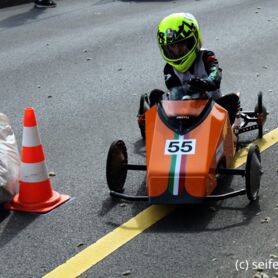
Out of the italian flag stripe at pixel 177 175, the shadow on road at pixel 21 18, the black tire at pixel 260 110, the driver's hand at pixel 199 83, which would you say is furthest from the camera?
the shadow on road at pixel 21 18

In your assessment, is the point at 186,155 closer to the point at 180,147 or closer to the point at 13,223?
the point at 180,147

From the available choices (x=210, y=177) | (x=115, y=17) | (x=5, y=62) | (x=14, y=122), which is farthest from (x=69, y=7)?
(x=210, y=177)

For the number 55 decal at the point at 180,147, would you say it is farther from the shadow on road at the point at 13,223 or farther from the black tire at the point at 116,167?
the shadow on road at the point at 13,223

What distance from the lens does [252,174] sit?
536 centimetres

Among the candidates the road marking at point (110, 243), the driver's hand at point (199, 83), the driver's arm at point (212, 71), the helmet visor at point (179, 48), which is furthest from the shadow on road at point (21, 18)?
the road marking at point (110, 243)

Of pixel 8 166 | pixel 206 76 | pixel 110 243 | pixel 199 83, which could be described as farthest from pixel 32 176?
pixel 206 76

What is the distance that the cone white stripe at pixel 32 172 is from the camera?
225 inches

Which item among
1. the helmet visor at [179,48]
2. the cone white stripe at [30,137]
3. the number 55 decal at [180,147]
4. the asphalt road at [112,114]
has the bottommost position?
the asphalt road at [112,114]

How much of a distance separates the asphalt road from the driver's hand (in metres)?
0.82

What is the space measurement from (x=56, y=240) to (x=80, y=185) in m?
1.08

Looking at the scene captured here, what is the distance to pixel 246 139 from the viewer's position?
23.1 ft

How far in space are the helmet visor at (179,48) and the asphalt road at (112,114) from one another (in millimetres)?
1067

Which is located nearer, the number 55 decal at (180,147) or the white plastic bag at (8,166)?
the number 55 decal at (180,147)

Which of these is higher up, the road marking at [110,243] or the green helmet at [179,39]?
the green helmet at [179,39]
